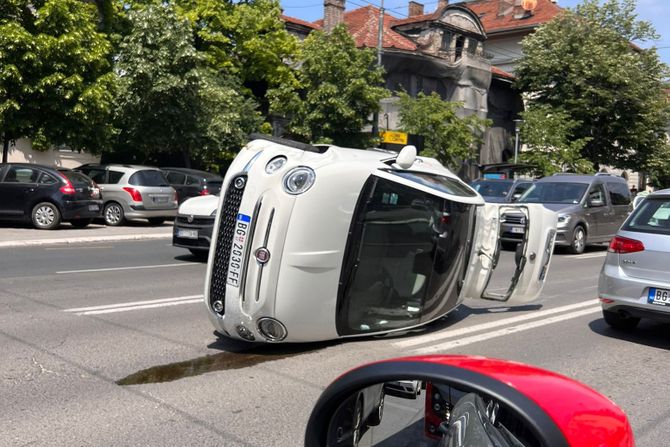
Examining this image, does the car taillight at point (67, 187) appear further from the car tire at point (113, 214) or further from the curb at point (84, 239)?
the car tire at point (113, 214)

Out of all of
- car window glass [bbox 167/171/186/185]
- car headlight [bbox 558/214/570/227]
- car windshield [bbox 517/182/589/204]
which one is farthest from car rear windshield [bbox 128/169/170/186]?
car headlight [bbox 558/214/570/227]

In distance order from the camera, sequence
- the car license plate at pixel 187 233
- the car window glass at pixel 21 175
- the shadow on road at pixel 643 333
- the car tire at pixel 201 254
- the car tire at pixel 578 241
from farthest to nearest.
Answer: the car tire at pixel 578 241 → the car window glass at pixel 21 175 → the car tire at pixel 201 254 → the car license plate at pixel 187 233 → the shadow on road at pixel 643 333

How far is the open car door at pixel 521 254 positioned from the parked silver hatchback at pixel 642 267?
914mm

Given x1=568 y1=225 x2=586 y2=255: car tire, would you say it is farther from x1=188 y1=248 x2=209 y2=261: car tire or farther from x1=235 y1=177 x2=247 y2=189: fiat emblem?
x1=235 y1=177 x2=247 y2=189: fiat emblem

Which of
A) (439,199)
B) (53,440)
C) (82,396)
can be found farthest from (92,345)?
(439,199)

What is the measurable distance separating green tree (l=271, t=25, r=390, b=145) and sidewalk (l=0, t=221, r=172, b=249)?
34.6 ft

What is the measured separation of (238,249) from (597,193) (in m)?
14.1

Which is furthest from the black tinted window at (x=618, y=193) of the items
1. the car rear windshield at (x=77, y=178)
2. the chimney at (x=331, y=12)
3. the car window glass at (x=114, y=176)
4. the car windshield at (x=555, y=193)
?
the chimney at (x=331, y=12)

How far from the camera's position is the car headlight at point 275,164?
239 inches

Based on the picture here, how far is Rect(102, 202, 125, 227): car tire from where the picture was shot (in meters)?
19.3

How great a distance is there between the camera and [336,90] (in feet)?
91.4

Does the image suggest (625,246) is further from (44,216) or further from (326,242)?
(44,216)

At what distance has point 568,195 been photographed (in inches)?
696

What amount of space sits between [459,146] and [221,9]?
12.1 metres
